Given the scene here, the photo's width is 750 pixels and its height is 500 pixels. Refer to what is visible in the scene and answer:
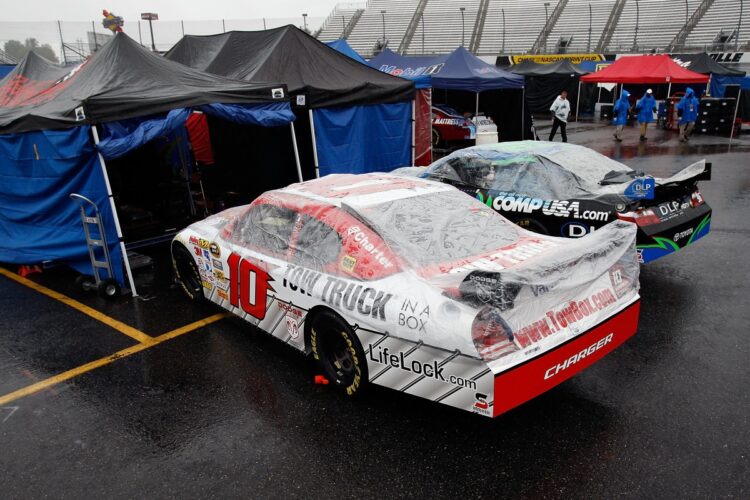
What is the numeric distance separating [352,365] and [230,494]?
1271mm

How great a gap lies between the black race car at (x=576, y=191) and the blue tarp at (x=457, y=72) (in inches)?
350

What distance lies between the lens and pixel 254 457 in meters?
3.76

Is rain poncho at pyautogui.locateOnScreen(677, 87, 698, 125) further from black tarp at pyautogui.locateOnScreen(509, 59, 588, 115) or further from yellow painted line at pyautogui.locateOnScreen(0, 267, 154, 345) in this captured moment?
yellow painted line at pyautogui.locateOnScreen(0, 267, 154, 345)

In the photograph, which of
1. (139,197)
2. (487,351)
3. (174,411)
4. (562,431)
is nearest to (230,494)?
(174,411)

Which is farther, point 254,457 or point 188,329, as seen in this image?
point 188,329

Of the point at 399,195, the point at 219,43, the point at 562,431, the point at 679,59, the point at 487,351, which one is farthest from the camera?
the point at 679,59

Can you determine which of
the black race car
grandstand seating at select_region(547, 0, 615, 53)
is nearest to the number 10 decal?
the black race car

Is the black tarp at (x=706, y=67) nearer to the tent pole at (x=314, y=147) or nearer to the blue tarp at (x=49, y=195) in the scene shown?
the tent pole at (x=314, y=147)

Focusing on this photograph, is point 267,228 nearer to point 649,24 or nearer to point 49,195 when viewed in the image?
point 49,195

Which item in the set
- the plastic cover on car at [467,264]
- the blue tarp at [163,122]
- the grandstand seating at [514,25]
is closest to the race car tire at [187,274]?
the blue tarp at [163,122]

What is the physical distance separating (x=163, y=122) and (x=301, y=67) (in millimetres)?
3426

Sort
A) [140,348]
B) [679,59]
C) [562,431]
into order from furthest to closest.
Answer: [679,59] → [140,348] → [562,431]

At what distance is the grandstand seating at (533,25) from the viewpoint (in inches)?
1355

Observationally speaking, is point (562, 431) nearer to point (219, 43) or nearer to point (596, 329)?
point (596, 329)
